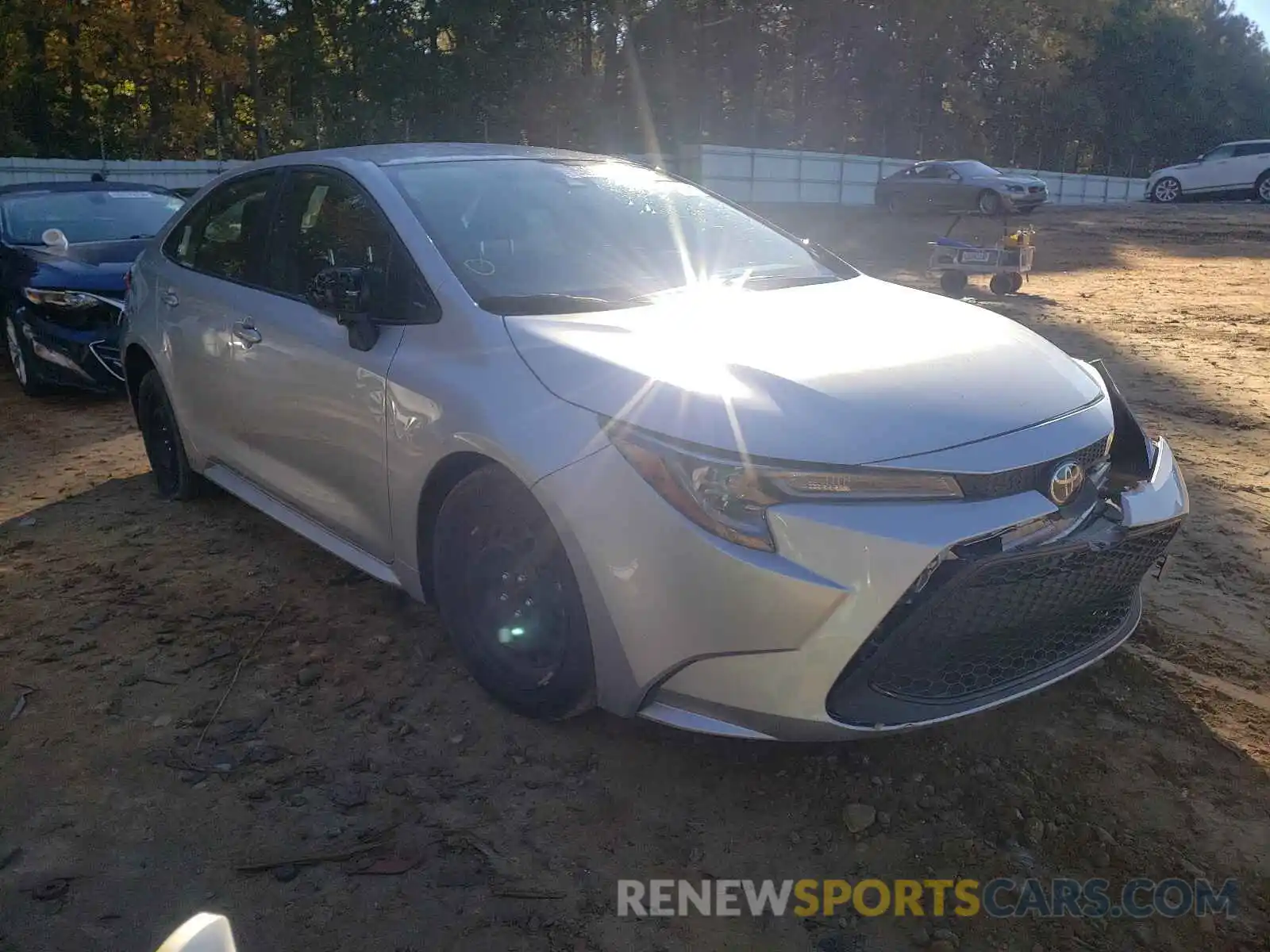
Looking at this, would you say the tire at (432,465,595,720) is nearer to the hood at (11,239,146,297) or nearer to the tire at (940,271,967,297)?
the hood at (11,239,146,297)

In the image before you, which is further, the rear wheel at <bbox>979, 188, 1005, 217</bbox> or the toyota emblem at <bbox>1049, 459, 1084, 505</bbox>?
the rear wheel at <bbox>979, 188, 1005, 217</bbox>

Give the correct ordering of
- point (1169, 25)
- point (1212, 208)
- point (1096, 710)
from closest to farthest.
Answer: point (1096, 710), point (1212, 208), point (1169, 25)

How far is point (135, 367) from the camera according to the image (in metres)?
5.33

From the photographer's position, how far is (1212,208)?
84.2ft

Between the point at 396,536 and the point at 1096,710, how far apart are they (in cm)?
218

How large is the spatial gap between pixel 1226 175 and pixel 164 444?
28.6m


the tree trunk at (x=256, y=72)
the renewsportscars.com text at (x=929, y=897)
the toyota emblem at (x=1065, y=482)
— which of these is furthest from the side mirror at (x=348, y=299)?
the tree trunk at (x=256, y=72)

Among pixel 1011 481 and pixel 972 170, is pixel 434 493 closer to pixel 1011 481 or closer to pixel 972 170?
pixel 1011 481

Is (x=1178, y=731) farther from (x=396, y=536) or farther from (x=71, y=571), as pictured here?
(x=71, y=571)

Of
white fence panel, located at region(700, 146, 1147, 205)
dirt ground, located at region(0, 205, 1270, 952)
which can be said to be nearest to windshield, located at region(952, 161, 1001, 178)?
white fence panel, located at region(700, 146, 1147, 205)

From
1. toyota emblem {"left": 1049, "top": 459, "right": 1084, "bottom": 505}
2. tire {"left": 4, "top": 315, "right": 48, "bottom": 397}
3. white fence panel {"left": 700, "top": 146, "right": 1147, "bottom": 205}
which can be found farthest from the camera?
white fence panel {"left": 700, "top": 146, "right": 1147, "bottom": 205}

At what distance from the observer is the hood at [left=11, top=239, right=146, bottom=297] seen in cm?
723

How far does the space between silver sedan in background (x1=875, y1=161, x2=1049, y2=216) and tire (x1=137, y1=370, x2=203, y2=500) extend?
21.0 m

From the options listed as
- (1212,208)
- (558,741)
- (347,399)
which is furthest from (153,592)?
(1212,208)
